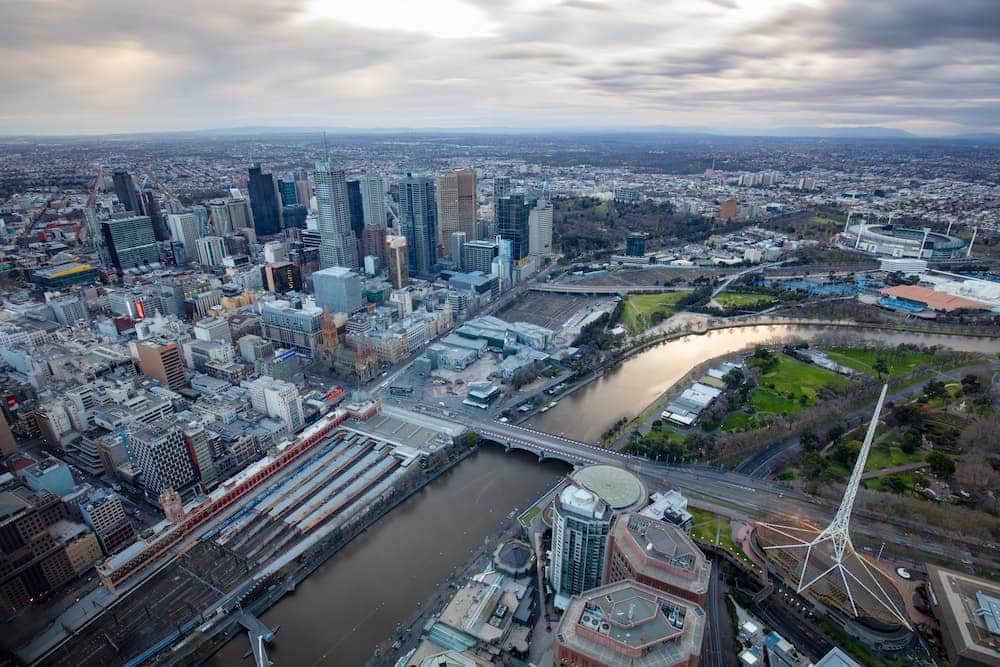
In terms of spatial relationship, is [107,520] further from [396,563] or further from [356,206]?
[356,206]

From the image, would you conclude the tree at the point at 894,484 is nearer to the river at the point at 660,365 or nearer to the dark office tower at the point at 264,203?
the river at the point at 660,365

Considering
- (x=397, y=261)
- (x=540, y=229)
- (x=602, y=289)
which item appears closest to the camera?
(x=397, y=261)

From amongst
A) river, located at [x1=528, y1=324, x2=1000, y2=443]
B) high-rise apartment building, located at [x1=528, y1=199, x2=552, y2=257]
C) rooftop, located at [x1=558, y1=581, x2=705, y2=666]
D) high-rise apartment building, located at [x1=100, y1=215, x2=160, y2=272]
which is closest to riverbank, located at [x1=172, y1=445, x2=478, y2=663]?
river, located at [x1=528, y1=324, x2=1000, y2=443]

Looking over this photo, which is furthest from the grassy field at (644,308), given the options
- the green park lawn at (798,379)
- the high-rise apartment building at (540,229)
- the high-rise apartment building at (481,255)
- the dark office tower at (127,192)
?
the dark office tower at (127,192)

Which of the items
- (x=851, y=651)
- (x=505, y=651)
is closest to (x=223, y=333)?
(x=505, y=651)

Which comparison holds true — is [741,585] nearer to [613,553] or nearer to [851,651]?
[851,651]

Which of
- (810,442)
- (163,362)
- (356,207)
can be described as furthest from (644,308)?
(163,362)
